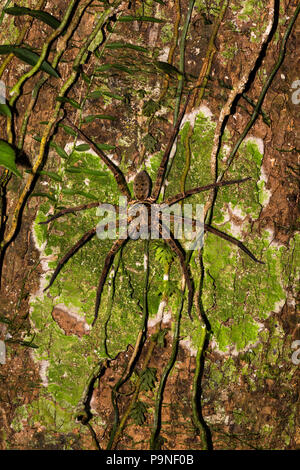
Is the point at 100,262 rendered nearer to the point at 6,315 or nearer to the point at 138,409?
the point at 6,315

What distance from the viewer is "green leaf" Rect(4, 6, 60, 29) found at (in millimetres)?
1525

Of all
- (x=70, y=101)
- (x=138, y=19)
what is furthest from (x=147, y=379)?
(x=138, y=19)

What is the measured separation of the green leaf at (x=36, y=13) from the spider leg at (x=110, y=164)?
0.38 meters

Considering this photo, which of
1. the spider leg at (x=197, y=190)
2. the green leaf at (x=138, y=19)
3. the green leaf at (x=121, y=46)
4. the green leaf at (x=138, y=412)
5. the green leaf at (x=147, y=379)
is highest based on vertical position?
the green leaf at (x=138, y=19)

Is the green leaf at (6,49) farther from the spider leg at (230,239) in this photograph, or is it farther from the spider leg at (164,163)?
the spider leg at (230,239)

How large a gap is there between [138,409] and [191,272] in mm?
623

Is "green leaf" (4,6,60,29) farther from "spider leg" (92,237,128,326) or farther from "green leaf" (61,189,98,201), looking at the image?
"spider leg" (92,237,128,326)

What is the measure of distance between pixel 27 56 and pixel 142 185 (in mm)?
685

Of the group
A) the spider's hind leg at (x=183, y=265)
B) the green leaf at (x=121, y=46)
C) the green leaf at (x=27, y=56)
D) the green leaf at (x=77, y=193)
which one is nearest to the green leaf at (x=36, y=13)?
the green leaf at (x=27, y=56)

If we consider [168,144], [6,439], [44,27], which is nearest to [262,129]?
[168,144]

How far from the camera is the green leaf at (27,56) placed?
152 centimetres
